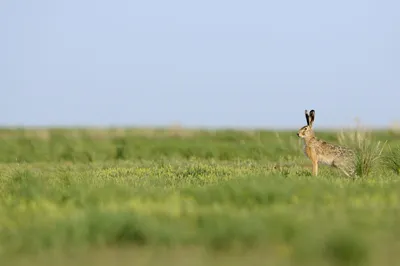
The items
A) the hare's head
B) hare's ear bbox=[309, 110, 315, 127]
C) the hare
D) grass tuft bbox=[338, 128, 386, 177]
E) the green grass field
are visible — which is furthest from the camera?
the hare's head

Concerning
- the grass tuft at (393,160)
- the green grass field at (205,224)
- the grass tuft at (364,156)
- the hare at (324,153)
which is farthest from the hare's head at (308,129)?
the green grass field at (205,224)

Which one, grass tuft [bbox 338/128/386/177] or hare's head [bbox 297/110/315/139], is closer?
grass tuft [bbox 338/128/386/177]

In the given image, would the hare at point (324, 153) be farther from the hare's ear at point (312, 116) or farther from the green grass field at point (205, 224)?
the green grass field at point (205, 224)

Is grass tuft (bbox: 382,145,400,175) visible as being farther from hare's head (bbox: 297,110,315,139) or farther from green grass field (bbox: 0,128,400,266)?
green grass field (bbox: 0,128,400,266)

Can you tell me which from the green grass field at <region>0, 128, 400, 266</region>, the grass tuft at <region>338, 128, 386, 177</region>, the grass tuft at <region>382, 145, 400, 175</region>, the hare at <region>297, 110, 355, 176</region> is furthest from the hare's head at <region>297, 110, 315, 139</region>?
the green grass field at <region>0, 128, 400, 266</region>

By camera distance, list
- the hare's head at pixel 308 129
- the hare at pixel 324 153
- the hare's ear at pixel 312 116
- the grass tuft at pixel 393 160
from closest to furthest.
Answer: the hare at pixel 324 153 < the hare's ear at pixel 312 116 < the hare's head at pixel 308 129 < the grass tuft at pixel 393 160

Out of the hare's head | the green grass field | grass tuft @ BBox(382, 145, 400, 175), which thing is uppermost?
the hare's head

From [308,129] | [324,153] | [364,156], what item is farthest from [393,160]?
[308,129]

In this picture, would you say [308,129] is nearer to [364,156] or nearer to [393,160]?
[364,156]

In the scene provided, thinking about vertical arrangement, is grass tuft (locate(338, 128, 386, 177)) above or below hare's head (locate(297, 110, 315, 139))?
below

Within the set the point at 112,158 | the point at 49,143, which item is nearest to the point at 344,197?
the point at 112,158

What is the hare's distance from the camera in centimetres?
1812

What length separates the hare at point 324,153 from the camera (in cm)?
1812

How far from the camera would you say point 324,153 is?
18.4 meters
